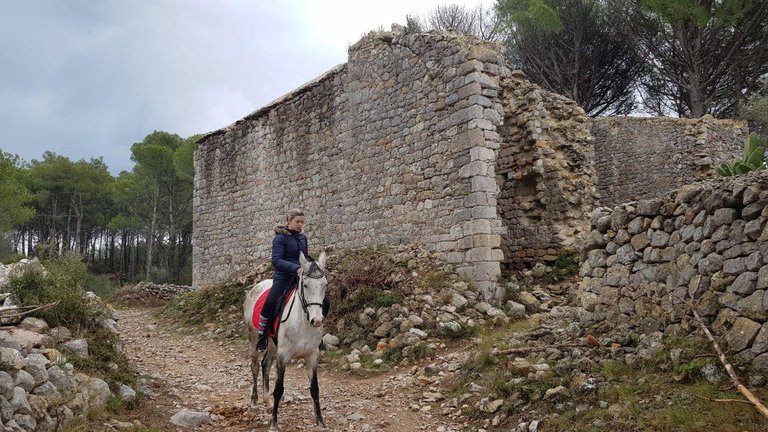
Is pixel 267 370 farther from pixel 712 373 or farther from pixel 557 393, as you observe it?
pixel 712 373

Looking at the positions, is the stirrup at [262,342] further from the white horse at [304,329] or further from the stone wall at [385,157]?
the stone wall at [385,157]

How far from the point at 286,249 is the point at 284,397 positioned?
6.10 ft

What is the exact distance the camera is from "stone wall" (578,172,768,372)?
13.4 feet

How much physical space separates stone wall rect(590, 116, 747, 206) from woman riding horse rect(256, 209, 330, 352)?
1303cm

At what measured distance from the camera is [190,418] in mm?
5305

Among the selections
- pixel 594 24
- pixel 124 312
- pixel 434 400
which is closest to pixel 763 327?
pixel 434 400

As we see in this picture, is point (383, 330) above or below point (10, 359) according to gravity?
below

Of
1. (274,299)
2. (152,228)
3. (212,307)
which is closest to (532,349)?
(274,299)

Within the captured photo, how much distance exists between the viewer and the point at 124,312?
1631 centimetres

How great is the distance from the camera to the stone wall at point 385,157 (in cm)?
902

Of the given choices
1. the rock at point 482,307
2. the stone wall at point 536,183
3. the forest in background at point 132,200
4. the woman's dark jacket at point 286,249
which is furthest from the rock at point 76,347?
the forest in background at point 132,200

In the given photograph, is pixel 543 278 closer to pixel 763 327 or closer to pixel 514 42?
pixel 763 327

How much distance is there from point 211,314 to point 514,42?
20446mm

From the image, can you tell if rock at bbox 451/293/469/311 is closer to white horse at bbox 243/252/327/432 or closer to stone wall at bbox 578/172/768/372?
stone wall at bbox 578/172/768/372
